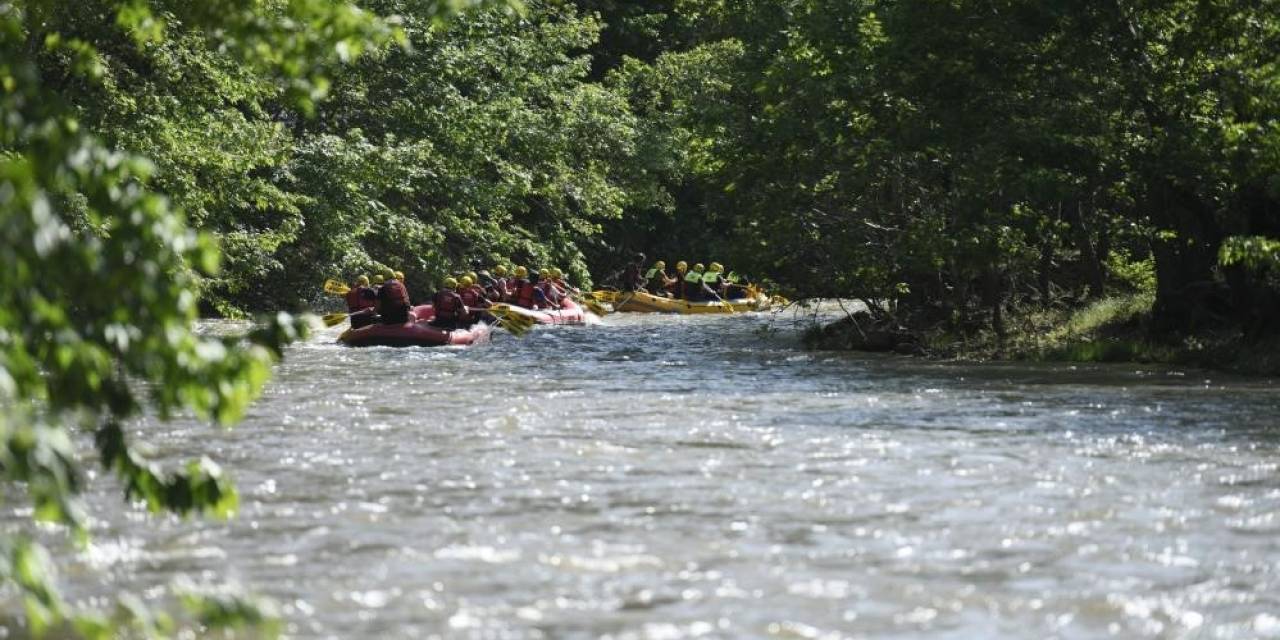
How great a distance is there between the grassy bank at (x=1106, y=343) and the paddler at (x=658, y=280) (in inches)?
693

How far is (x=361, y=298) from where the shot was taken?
30719mm

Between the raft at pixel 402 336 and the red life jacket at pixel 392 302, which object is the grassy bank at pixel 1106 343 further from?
the red life jacket at pixel 392 302

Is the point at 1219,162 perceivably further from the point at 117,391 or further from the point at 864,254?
the point at 117,391

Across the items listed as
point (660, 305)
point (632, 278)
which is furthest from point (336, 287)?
point (632, 278)

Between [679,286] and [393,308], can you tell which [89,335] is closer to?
[393,308]

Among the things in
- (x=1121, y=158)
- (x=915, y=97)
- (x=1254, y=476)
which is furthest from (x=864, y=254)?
(x=1254, y=476)

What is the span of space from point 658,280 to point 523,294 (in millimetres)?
11409

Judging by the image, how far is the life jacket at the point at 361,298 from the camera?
30438 mm

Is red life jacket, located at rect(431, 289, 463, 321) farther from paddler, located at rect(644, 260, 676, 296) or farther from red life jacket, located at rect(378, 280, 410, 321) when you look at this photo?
paddler, located at rect(644, 260, 676, 296)

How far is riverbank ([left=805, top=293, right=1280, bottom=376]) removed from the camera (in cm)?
2266

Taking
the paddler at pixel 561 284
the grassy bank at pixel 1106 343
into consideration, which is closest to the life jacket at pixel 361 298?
the paddler at pixel 561 284

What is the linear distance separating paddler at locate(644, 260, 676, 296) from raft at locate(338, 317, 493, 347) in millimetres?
15948

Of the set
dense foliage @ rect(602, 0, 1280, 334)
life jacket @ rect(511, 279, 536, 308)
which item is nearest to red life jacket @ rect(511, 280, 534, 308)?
life jacket @ rect(511, 279, 536, 308)

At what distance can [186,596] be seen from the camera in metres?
5.35
